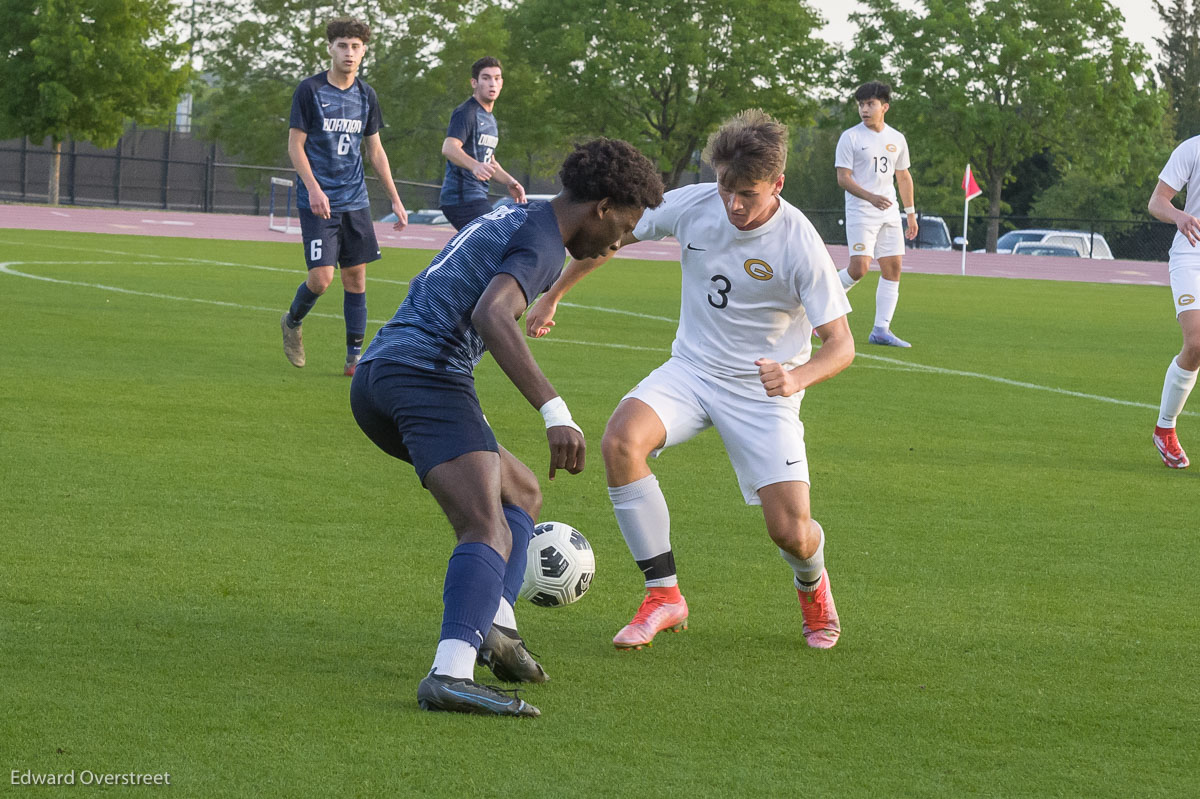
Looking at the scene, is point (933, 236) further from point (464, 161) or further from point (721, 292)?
point (721, 292)

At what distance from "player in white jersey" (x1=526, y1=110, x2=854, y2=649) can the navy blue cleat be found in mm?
847

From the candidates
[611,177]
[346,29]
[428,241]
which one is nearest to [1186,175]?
[611,177]

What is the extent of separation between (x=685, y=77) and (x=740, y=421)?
5382 cm

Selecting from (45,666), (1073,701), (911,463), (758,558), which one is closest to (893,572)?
(758,558)

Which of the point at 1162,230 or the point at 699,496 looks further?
the point at 1162,230

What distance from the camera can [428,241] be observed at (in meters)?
37.2

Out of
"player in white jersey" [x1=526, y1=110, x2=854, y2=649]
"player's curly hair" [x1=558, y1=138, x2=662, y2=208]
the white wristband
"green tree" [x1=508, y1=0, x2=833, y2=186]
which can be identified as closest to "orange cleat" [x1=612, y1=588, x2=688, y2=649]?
"player in white jersey" [x1=526, y1=110, x2=854, y2=649]

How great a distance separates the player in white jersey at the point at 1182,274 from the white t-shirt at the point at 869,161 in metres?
5.96

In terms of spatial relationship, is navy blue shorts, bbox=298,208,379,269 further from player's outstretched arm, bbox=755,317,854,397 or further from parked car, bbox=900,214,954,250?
parked car, bbox=900,214,954,250

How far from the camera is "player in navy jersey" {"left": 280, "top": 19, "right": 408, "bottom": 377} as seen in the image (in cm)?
1030

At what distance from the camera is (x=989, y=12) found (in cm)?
5431

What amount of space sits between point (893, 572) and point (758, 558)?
0.54 m

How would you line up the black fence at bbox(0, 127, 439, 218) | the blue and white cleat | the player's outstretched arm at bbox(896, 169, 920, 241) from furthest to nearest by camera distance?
the black fence at bbox(0, 127, 439, 218) < the blue and white cleat < the player's outstretched arm at bbox(896, 169, 920, 241)

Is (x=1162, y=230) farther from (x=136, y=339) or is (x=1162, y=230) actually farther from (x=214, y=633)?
(x=214, y=633)
